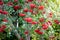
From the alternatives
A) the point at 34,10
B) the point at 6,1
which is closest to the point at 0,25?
the point at 6,1

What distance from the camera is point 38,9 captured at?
463cm

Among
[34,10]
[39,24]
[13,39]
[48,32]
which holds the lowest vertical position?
[13,39]

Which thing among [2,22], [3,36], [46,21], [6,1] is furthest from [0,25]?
[3,36]

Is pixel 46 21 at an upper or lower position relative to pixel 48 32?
upper

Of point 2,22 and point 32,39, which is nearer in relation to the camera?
point 2,22

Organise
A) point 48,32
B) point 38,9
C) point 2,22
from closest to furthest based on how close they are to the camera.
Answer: point 2,22 < point 38,9 < point 48,32

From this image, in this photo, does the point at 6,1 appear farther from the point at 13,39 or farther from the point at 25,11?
the point at 13,39

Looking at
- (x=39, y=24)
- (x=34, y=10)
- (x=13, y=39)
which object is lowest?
(x=13, y=39)

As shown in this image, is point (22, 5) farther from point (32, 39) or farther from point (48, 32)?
point (32, 39)

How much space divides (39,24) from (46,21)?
247 mm

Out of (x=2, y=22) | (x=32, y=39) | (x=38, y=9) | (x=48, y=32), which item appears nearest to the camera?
(x=2, y=22)

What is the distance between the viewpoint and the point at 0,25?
438cm

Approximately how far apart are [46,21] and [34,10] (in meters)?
0.49

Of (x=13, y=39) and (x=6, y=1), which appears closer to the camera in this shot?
(x=6, y=1)
